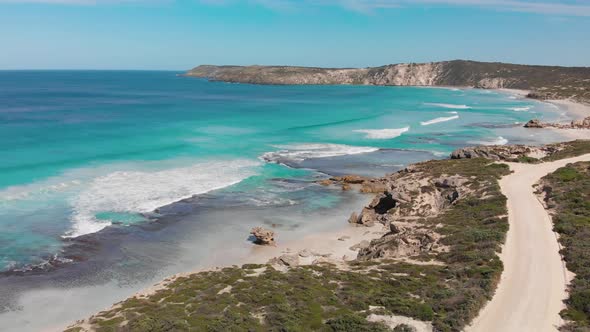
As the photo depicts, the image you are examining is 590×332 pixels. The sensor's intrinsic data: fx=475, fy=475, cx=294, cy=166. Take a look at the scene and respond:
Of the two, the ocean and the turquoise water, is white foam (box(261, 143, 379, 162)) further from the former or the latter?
the ocean

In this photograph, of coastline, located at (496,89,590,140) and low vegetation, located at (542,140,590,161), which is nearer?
low vegetation, located at (542,140,590,161)

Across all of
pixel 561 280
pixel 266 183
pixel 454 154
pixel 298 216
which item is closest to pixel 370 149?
pixel 454 154

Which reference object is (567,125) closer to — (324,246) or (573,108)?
(573,108)

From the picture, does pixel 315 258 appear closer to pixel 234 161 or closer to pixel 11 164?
pixel 234 161

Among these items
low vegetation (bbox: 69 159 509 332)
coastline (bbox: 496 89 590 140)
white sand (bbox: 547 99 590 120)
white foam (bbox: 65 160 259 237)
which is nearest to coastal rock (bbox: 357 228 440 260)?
low vegetation (bbox: 69 159 509 332)

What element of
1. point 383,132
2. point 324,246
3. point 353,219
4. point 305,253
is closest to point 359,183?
A: point 353,219

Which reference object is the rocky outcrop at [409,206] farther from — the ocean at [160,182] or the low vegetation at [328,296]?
the low vegetation at [328,296]
